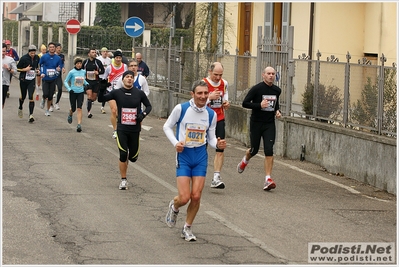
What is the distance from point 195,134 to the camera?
977cm

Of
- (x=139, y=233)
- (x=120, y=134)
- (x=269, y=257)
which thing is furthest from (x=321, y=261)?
(x=120, y=134)

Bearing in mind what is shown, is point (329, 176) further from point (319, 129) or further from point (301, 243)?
point (301, 243)

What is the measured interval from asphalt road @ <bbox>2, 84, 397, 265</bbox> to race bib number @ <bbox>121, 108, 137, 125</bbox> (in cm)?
96

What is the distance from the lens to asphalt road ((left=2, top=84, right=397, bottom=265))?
871 cm

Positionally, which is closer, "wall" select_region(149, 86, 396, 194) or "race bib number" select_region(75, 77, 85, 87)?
"wall" select_region(149, 86, 396, 194)

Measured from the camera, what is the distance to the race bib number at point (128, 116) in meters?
12.9

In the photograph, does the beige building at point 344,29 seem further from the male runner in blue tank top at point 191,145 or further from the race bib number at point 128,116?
the male runner in blue tank top at point 191,145

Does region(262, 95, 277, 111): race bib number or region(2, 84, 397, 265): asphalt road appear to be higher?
region(262, 95, 277, 111): race bib number

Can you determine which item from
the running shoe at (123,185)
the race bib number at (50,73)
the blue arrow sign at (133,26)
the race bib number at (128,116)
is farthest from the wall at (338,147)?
the blue arrow sign at (133,26)

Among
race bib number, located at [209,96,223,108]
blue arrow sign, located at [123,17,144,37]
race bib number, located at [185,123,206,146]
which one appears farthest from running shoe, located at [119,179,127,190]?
blue arrow sign, located at [123,17,144,37]

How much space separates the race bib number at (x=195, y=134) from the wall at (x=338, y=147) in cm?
458

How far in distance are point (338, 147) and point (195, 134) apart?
614cm

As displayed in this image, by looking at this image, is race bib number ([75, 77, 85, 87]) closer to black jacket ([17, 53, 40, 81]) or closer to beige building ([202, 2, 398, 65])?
black jacket ([17, 53, 40, 81])

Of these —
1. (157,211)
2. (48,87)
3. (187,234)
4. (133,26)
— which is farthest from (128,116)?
(133,26)
